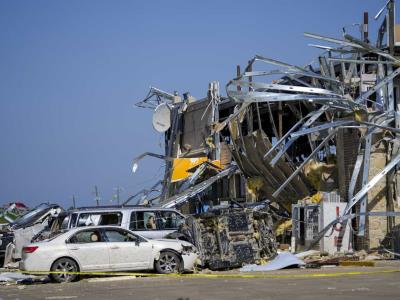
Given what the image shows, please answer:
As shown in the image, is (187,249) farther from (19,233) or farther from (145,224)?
(19,233)

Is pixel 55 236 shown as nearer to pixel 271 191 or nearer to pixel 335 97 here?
pixel 335 97

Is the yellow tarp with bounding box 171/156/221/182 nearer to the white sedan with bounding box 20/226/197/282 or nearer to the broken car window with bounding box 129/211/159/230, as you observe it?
the broken car window with bounding box 129/211/159/230

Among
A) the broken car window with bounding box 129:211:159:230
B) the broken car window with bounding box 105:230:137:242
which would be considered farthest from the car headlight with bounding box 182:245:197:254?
the broken car window with bounding box 129:211:159:230

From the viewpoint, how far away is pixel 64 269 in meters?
15.9

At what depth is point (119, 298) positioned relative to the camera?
12266 millimetres

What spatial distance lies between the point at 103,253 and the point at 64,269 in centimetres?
100

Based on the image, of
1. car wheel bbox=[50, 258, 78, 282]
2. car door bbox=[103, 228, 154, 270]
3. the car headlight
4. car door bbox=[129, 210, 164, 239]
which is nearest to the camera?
car wheel bbox=[50, 258, 78, 282]

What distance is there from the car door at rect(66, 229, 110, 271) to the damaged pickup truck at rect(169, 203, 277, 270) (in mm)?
2686

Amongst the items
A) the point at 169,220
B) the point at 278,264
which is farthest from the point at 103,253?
the point at 278,264

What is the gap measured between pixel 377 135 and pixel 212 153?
1371 cm

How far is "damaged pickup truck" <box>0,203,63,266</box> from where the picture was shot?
861 inches

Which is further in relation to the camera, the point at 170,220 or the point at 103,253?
the point at 170,220

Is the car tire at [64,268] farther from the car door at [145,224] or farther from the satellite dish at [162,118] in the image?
the satellite dish at [162,118]

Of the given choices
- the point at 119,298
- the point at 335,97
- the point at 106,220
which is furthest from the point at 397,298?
the point at 335,97
